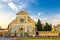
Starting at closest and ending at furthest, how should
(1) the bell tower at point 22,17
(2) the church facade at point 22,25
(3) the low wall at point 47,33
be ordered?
(3) the low wall at point 47,33 < (2) the church facade at point 22,25 < (1) the bell tower at point 22,17

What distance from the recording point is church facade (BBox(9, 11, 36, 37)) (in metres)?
44.4

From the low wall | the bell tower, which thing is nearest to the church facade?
the bell tower

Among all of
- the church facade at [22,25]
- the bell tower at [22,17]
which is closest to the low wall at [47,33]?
the church facade at [22,25]

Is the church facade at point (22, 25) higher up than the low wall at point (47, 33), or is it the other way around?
the church facade at point (22, 25)

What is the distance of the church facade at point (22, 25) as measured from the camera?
44.4 metres

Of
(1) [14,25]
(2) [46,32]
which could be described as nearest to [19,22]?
(1) [14,25]

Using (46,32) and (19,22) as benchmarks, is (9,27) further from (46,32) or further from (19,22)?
(46,32)

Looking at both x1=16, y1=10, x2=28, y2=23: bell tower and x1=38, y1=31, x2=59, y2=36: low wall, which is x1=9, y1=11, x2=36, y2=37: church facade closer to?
x1=16, y1=10, x2=28, y2=23: bell tower

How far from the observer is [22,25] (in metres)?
45.2

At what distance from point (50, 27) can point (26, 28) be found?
5.26m

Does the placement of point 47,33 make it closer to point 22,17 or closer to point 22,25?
point 22,25

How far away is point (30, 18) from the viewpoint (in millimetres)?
45750

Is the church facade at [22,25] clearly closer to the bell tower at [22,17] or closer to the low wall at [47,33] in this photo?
the bell tower at [22,17]

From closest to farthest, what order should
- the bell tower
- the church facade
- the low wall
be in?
the low wall, the church facade, the bell tower
